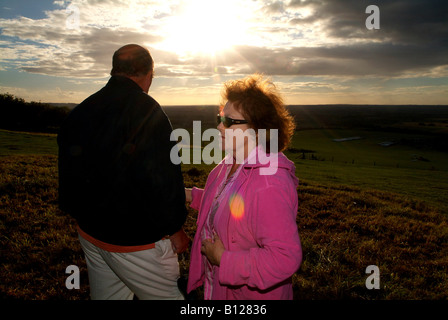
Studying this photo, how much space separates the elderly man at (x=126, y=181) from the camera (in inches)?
83.7

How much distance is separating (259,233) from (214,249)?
395 mm

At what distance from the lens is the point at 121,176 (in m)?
2.12

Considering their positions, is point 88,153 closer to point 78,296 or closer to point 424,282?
point 78,296

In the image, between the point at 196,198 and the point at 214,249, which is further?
the point at 196,198

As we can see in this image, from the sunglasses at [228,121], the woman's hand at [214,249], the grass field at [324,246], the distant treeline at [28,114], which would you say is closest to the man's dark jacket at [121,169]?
the woman's hand at [214,249]

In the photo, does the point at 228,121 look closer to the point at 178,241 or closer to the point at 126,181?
the point at 126,181

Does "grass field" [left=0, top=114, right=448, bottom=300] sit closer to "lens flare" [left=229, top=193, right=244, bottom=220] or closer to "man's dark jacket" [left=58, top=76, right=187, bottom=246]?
"man's dark jacket" [left=58, top=76, right=187, bottom=246]

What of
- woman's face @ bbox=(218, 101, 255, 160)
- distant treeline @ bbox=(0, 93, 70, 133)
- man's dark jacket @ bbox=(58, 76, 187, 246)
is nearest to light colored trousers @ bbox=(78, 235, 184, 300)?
man's dark jacket @ bbox=(58, 76, 187, 246)

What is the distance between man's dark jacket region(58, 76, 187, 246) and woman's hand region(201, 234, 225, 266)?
33cm

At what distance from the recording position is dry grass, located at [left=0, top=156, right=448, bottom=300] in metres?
4.26

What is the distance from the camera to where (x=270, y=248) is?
71.7 inches

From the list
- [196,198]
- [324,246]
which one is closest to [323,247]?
[324,246]

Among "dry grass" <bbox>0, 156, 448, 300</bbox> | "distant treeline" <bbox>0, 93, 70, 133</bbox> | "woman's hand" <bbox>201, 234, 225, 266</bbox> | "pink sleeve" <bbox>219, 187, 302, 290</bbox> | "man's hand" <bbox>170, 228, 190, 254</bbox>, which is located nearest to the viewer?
"pink sleeve" <bbox>219, 187, 302, 290</bbox>
